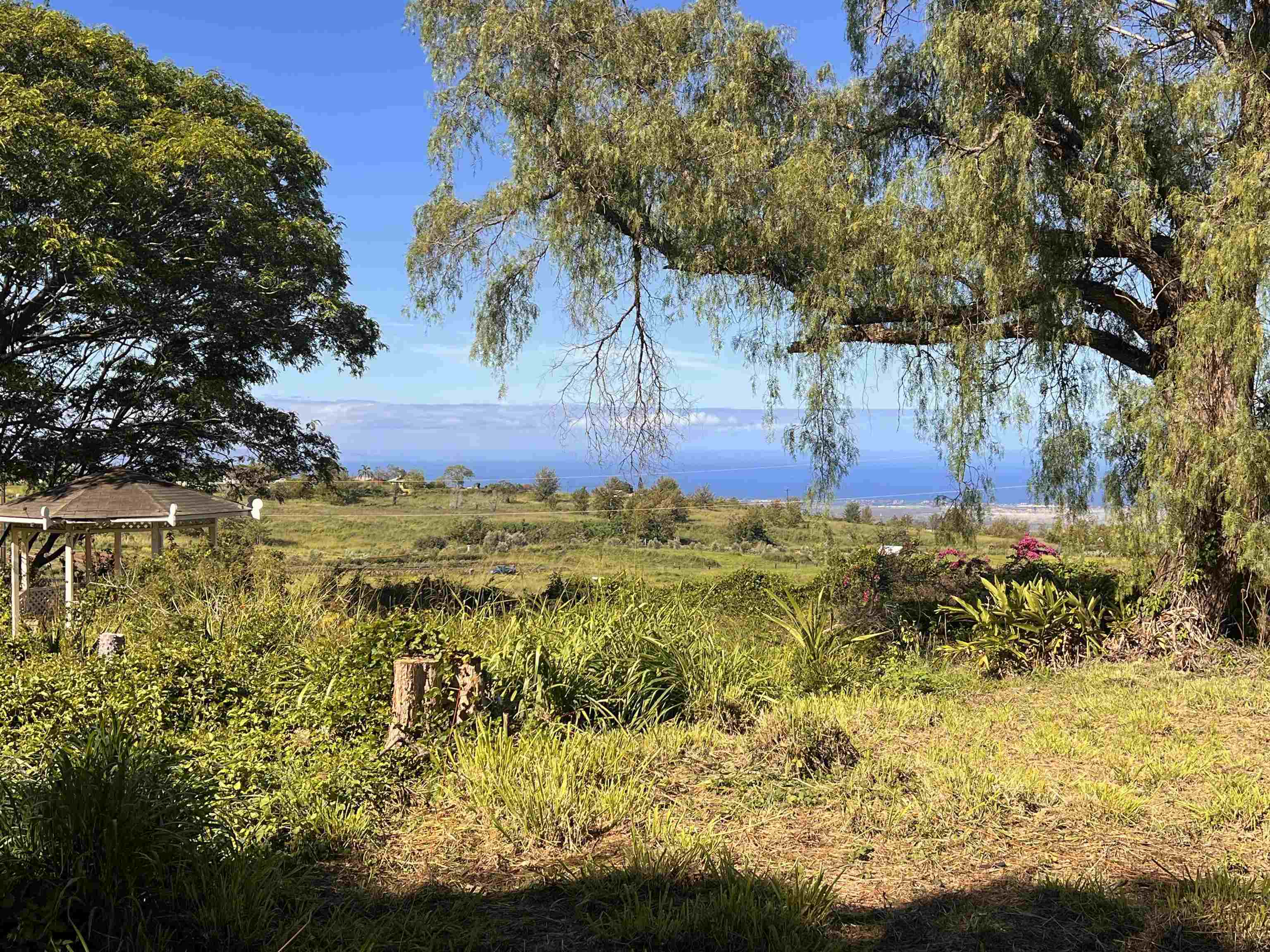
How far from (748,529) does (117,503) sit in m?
17.0

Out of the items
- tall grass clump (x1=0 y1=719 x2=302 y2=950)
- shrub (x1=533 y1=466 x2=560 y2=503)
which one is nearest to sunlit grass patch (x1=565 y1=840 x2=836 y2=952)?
tall grass clump (x1=0 y1=719 x2=302 y2=950)

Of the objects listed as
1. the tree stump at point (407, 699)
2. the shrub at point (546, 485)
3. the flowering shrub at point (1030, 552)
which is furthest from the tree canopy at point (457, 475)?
the tree stump at point (407, 699)

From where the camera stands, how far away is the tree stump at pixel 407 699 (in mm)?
4871

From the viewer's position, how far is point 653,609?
24.4ft

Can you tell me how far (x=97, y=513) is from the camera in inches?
389

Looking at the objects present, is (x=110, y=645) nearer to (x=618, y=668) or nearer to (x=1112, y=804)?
(x=618, y=668)

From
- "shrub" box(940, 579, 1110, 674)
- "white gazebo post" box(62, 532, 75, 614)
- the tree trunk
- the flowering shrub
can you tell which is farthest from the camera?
the flowering shrub

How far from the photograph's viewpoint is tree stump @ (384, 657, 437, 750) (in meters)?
4.87

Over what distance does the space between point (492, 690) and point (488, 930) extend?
7.41 feet

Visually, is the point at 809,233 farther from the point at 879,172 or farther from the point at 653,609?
the point at 653,609

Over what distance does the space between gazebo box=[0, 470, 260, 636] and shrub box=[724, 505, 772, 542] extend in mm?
15311

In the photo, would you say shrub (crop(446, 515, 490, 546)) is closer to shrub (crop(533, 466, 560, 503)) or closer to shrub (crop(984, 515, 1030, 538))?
shrub (crop(533, 466, 560, 503))

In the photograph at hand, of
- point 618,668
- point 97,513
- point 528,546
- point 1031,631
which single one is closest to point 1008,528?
point 528,546

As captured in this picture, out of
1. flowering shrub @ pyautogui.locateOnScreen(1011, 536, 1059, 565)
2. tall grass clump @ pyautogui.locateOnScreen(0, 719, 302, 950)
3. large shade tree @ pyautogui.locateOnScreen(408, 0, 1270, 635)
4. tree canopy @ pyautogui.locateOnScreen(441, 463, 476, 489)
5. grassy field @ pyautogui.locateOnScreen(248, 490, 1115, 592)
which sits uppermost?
large shade tree @ pyautogui.locateOnScreen(408, 0, 1270, 635)
